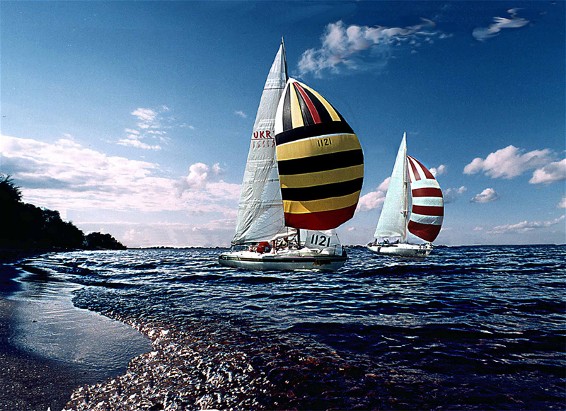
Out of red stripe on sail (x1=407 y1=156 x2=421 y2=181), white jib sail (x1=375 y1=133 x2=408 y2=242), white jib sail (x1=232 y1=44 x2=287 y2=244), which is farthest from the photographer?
red stripe on sail (x1=407 y1=156 x2=421 y2=181)

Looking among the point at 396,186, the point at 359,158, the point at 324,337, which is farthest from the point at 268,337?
the point at 396,186

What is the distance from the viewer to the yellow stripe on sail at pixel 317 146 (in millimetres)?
17406

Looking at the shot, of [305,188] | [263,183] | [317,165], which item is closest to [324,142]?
[317,165]

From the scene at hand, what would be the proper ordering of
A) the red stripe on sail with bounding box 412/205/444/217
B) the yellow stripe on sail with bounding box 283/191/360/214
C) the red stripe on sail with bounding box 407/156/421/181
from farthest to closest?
the red stripe on sail with bounding box 407/156/421/181 < the red stripe on sail with bounding box 412/205/444/217 < the yellow stripe on sail with bounding box 283/191/360/214

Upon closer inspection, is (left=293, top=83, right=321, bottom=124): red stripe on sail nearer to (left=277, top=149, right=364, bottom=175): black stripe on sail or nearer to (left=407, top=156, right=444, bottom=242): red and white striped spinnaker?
(left=277, top=149, right=364, bottom=175): black stripe on sail

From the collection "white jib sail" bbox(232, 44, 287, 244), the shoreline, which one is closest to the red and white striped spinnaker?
"white jib sail" bbox(232, 44, 287, 244)

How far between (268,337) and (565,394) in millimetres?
4288

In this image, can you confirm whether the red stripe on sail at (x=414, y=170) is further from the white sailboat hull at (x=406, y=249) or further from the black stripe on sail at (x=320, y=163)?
the black stripe on sail at (x=320, y=163)

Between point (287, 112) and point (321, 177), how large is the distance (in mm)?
5024

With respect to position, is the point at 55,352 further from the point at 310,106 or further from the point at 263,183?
the point at 310,106

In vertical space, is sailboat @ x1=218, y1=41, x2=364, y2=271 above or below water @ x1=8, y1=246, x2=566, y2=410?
above

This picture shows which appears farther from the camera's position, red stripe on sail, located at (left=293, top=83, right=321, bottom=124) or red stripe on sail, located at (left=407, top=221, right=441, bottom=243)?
red stripe on sail, located at (left=407, top=221, right=441, bottom=243)

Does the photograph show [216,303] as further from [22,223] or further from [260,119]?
[22,223]

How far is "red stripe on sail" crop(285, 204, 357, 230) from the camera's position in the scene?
18.1 m
